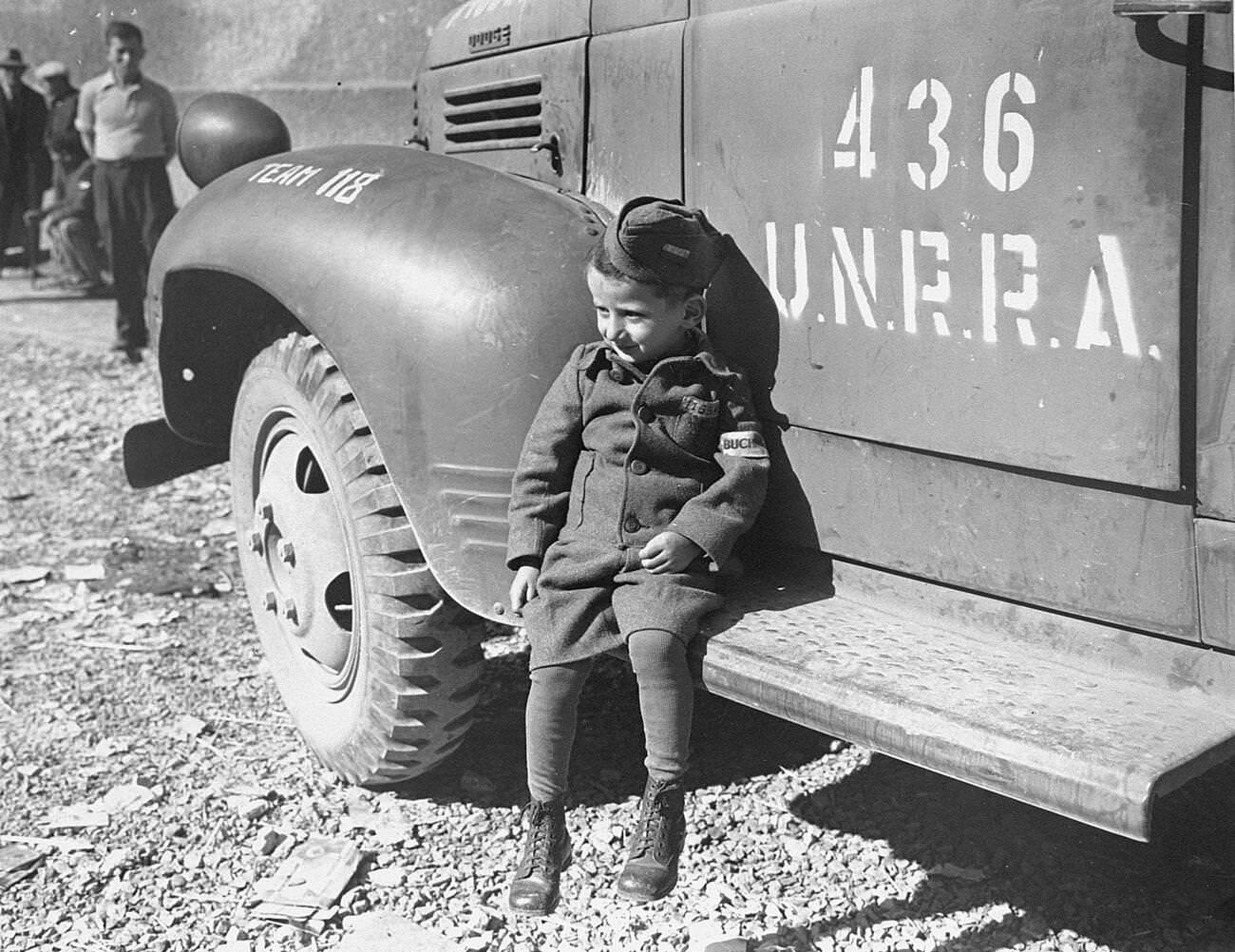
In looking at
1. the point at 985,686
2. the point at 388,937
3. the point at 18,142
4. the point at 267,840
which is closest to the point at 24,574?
the point at 267,840

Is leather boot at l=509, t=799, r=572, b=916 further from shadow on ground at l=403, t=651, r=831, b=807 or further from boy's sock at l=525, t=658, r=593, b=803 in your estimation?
shadow on ground at l=403, t=651, r=831, b=807

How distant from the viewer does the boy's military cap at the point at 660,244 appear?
258cm

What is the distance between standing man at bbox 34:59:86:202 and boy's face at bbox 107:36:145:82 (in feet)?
9.55

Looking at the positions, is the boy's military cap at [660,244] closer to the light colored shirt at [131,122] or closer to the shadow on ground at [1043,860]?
the shadow on ground at [1043,860]

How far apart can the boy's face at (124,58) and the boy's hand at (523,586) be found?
296 inches

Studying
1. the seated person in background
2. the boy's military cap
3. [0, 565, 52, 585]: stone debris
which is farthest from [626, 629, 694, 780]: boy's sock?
the seated person in background

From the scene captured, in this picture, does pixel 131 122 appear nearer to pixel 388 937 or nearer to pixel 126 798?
pixel 126 798

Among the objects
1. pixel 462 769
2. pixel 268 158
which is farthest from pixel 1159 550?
pixel 268 158

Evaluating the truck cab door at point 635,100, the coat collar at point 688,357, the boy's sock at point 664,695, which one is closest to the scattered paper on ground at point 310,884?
the boy's sock at point 664,695

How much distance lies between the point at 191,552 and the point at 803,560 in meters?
3.00

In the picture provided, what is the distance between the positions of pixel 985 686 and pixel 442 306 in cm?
120

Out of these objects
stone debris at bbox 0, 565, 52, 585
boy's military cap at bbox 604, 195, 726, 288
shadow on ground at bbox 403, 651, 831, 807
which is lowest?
shadow on ground at bbox 403, 651, 831, 807

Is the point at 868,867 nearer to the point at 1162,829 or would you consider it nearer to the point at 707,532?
the point at 1162,829

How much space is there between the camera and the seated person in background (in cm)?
1158
